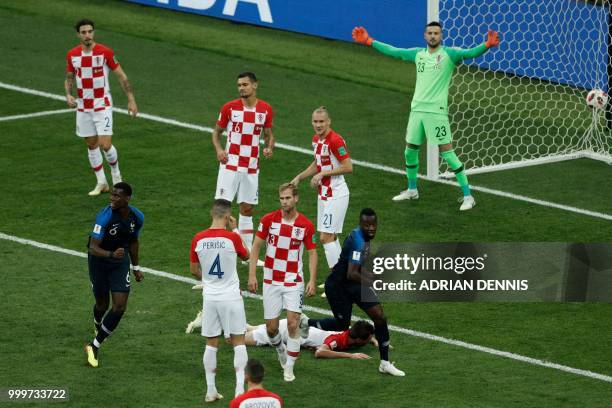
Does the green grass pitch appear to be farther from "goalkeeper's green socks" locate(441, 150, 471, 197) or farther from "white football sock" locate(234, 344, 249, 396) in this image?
"white football sock" locate(234, 344, 249, 396)

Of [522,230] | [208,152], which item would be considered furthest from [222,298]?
[208,152]

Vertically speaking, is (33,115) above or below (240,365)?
above

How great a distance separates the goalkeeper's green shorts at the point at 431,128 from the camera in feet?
64.5

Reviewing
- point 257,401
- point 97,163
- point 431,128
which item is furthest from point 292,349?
point 97,163

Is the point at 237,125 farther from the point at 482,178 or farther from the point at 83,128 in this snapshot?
the point at 482,178

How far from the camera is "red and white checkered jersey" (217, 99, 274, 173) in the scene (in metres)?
17.2

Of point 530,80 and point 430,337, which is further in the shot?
point 530,80

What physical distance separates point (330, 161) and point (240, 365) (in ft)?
12.5

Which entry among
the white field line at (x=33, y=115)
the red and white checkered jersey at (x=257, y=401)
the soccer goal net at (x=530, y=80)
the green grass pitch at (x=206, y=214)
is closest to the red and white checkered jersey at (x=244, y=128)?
the green grass pitch at (x=206, y=214)

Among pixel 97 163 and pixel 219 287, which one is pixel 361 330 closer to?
pixel 219 287

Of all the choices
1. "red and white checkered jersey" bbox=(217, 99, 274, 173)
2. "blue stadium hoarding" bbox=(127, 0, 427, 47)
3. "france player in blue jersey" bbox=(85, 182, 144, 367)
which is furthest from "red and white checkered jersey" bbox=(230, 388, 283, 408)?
"blue stadium hoarding" bbox=(127, 0, 427, 47)

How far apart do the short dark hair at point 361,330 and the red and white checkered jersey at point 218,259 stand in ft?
6.06

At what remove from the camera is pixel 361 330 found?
579 inches

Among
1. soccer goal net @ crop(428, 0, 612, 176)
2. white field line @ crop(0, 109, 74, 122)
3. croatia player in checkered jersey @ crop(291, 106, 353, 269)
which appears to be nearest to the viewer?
croatia player in checkered jersey @ crop(291, 106, 353, 269)
